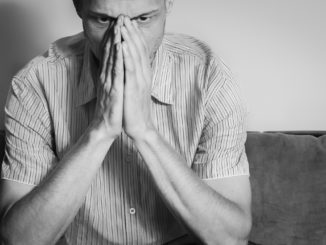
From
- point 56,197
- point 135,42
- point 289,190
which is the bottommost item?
point 289,190

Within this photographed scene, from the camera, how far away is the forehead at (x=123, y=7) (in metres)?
1.13

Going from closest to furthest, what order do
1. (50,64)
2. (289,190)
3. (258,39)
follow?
1. (50,64)
2. (289,190)
3. (258,39)

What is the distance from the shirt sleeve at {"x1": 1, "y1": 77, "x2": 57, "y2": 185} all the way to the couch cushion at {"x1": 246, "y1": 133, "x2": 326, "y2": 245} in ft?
2.05

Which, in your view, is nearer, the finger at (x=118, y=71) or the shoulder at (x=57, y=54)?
the finger at (x=118, y=71)

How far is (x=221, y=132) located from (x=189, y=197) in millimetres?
196

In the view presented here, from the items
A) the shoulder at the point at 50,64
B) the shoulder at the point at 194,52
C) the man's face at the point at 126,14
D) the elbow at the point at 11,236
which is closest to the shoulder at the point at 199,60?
the shoulder at the point at 194,52

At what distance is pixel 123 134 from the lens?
1355 mm

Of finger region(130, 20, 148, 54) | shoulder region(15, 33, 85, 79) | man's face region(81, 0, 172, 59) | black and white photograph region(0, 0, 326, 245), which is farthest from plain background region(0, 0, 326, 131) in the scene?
finger region(130, 20, 148, 54)

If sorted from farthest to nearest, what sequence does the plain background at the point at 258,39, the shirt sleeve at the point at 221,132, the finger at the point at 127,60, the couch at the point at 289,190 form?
the plain background at the point at 258,39, the couch at the point at 289,190, the shirt sleeve at the point at 221,132, the finger at the point at 127,60

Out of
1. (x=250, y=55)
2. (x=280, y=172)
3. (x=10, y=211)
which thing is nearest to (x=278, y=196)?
(x=280, y=172)

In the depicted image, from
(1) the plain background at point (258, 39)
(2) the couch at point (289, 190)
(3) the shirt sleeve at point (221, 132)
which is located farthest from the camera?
(1) the plain background at point (258, 39)

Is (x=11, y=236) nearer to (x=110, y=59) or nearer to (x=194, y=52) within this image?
(x=110, y=59)

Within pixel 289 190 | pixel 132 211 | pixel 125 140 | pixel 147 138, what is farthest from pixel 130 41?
pixel 289 190

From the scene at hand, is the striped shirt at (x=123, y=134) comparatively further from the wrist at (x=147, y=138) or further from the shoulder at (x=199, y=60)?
the wrist at (x=147, y=138)
